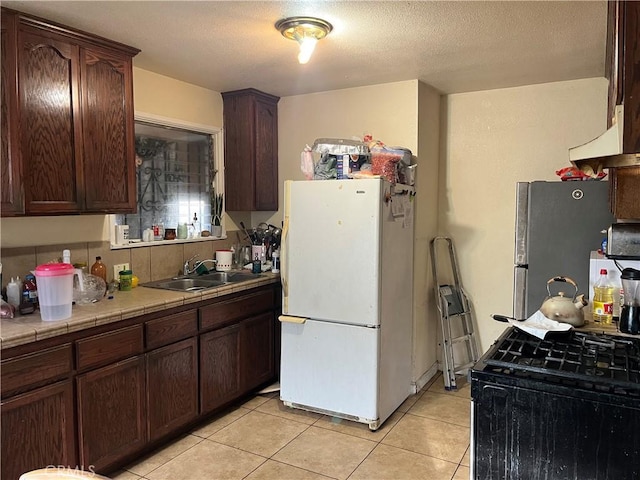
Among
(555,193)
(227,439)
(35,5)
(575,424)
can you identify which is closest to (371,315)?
(227,439)

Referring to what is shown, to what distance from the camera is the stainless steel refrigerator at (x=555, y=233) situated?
2.84 meters

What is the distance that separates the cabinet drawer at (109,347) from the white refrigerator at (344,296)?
997 mm

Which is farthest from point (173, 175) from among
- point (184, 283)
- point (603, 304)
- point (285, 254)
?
point (603, 304)

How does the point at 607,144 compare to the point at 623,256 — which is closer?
the point at 607,144

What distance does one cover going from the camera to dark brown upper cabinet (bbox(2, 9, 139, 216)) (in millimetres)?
2242

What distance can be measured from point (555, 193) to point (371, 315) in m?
1.34

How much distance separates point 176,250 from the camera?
3.50 metres

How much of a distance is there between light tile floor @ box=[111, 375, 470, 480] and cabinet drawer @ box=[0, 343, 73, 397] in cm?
73

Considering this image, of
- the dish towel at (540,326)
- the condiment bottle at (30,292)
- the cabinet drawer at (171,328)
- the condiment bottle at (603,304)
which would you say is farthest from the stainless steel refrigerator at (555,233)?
the condiment bottle at (30,292)

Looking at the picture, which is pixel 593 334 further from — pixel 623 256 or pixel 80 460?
pixel 80 460

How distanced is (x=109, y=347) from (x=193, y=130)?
188 centimetres

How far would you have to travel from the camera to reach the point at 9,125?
7.29ft

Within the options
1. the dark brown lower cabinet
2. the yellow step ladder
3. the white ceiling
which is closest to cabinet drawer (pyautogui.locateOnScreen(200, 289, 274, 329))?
the dark brown lower cabinet

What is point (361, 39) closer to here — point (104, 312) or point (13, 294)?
point (104, 312)
